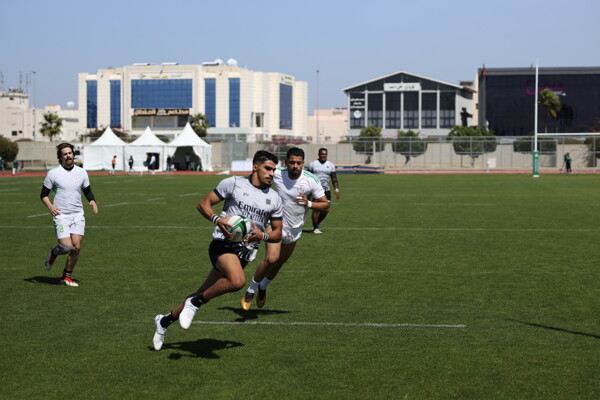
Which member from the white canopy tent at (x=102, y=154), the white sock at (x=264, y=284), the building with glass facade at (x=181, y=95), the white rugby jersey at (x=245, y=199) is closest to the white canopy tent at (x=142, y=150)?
the white canopy tent at (x=102, y=154)

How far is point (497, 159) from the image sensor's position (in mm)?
80188

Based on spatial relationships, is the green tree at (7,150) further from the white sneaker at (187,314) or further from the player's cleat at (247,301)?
the white sneaker at (187,314)

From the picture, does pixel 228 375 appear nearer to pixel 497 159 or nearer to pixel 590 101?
pixel 497 159

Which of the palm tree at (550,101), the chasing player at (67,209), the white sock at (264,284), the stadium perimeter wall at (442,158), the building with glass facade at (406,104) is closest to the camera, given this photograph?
the white sock at (264,284)

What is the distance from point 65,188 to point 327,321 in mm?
4706

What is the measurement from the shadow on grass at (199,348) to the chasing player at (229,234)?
0.22m

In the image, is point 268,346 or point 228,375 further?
point 268,346

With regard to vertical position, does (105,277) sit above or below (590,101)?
below

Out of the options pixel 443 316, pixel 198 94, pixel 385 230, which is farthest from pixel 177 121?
pixel 443 316

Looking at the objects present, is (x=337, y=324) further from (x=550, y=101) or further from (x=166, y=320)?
(x=550, y=101)

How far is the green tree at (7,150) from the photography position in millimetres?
89062

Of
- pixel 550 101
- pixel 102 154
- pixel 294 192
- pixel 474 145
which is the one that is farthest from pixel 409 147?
pixel 294 192

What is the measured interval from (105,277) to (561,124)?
470 ft

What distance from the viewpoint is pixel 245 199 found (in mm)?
8125
